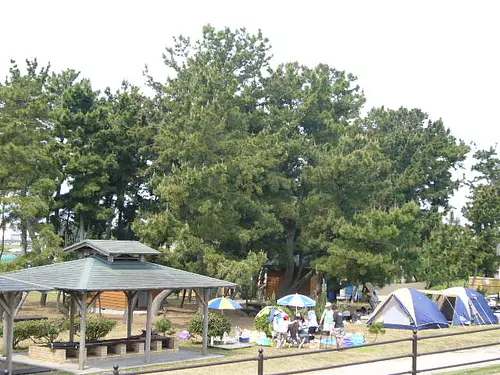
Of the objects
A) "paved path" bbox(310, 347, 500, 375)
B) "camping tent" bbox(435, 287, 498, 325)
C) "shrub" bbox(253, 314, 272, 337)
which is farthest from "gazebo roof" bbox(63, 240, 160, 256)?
"camping tent" bbox(435, 287, 498, 325)

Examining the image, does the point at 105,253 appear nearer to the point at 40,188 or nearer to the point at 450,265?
the point at 40,188

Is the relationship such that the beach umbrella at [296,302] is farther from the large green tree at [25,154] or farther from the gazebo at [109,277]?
the large green tree at [25,154]

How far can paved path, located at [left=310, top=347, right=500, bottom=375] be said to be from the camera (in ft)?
56.9

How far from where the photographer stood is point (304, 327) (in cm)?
2406

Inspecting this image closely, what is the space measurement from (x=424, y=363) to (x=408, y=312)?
10.5 metres

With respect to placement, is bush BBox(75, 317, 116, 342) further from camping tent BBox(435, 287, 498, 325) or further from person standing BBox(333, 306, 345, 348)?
camping tent BBox(435, 287, 498, 325)

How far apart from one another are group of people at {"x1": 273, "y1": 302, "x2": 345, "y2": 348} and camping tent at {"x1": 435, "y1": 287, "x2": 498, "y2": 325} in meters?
9.31

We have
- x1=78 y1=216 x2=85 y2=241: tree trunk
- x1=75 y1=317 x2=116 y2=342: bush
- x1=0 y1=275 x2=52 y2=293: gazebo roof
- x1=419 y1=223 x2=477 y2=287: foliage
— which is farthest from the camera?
x1=419 y1=223 x2=477 y2=287: foliage

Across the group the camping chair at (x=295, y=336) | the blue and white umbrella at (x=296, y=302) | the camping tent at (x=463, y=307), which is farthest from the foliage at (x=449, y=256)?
the camping chair at (x=295, y=336)

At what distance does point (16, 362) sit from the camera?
62.0 ft

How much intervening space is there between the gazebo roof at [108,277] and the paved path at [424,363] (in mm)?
5396

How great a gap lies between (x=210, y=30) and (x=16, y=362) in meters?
29.2

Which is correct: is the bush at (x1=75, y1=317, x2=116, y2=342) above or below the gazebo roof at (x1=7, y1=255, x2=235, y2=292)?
below

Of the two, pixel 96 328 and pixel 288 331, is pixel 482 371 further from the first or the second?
pixel 96 328
